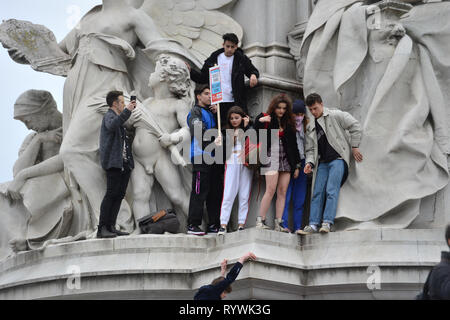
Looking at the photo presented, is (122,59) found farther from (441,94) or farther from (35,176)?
(441,94)

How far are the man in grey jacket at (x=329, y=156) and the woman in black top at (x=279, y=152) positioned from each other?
259 mm

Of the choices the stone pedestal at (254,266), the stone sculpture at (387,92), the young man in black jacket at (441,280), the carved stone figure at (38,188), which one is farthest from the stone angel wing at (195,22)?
the young man in black jacket at (441,280)

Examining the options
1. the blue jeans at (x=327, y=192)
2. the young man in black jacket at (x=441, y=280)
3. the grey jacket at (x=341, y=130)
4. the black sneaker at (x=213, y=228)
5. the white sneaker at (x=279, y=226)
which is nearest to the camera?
the young man in black jacket at (x=441, y=280)

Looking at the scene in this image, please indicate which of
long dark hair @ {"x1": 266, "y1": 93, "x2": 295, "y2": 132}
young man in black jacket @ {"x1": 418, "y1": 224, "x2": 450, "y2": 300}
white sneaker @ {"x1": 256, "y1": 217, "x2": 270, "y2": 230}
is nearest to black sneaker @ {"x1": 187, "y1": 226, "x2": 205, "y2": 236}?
white sneaker @ {"x1": 256, "y1": 217, "x2": 270, "y2": 230}

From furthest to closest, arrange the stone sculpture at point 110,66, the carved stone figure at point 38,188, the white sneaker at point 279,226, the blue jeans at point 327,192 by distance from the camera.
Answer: the carved stone figure at point 38,188 < the stone sculpture at point 110,66 < the white sneaker at point 279,226 < the blue jeans at point 327,192

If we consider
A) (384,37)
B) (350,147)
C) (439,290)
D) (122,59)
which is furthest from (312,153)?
(439,290)

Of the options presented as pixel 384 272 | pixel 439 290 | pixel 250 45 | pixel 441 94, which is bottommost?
pixel 439 290

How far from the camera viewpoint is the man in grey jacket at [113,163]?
17000 mm

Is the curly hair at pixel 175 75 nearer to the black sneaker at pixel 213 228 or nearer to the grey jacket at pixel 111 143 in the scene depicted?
the grey jacket at pixel 111 143

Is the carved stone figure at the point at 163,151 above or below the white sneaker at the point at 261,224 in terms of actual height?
above

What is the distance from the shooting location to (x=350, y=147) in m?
16.9

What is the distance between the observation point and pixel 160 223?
17094 mm

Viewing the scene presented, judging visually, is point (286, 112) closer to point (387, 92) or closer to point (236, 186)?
point (236, 186)

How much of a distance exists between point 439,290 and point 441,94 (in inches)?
214
